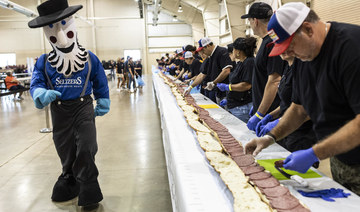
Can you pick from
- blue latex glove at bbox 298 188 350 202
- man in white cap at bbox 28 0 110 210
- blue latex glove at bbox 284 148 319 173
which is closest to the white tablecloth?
blue latex glove at bbox 298 188 350 202

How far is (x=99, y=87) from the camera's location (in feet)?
8.57

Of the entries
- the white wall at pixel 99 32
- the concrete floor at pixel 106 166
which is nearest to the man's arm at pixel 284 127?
the concrete floor at pixel 106 166

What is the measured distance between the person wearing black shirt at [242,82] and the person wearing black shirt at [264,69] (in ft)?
1.84

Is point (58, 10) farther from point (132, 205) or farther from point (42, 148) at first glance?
point (42, 148)

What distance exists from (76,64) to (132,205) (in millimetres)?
1409

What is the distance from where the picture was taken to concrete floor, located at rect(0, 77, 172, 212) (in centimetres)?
266

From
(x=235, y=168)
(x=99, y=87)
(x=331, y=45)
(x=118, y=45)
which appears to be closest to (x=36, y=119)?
(x=99, y=87)

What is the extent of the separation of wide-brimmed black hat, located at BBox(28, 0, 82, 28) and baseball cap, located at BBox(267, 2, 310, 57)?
5.72 feet

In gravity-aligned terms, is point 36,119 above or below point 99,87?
below

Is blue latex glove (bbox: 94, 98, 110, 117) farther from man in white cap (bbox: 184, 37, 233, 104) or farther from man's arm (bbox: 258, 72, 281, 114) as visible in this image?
man in white cap (bbox: 184, 37, 233, 104)

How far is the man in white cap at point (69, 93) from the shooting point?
7.56ft

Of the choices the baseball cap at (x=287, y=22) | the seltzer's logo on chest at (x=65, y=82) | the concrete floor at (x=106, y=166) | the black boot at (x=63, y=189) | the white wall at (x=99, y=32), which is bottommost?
the concrete floor at (x=106, y=166)

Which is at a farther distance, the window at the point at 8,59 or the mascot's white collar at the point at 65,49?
the window at the point at 8,59

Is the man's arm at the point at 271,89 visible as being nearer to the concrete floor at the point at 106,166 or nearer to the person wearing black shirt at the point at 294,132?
the person wearing black shirt at the point at 294,132
